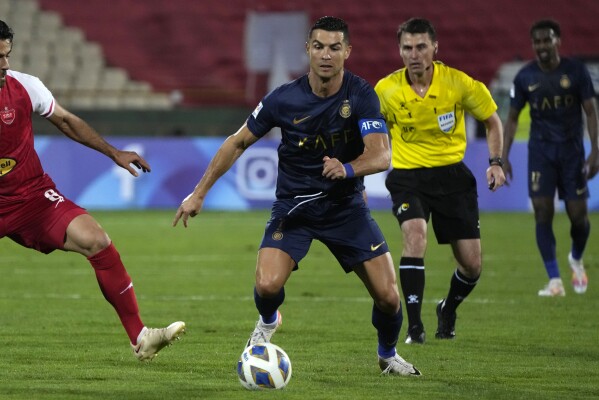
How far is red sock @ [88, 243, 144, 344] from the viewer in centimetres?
714

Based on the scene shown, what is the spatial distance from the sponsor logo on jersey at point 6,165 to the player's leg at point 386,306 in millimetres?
2118

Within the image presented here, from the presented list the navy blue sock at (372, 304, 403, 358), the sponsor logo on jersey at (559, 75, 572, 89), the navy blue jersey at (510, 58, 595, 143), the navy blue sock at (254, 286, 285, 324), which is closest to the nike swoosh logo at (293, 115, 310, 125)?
the navy blue sock at (254, 286, 285, 324)

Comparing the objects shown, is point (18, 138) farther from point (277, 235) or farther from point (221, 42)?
point (221, 42)

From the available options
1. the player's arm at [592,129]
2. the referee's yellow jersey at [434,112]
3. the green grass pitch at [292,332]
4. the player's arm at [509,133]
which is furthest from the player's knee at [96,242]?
the player's arm at [592,129]

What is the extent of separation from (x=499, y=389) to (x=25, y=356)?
305 centimetres

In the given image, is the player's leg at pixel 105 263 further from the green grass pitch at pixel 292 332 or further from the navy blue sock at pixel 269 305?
the navy blue sock at pixel 269 305

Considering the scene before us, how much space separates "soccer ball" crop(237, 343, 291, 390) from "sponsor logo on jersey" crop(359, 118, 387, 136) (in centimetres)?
131

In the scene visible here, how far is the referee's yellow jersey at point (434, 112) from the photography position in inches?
338

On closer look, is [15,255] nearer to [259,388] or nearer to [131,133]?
[131,133]

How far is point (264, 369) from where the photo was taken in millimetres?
6324

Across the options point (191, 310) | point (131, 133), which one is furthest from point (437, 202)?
point (131, 133)

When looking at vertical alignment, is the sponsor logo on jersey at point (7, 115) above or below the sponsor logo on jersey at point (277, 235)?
above

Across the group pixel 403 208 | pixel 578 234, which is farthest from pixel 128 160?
pixel 578 234

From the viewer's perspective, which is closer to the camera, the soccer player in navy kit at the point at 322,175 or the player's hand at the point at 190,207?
the player's hand at the point at 190,207
